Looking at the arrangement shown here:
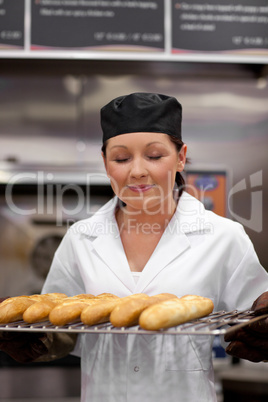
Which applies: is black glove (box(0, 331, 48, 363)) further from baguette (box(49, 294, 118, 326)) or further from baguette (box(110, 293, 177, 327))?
baguette (box(110, 293, 177, 327))

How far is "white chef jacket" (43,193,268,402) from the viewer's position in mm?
1373

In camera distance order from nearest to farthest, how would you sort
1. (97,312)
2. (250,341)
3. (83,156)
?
(97,312), (250,341), (83,156)

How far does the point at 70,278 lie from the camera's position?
5.15 feet

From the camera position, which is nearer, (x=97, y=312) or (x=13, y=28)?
(x=97, y=312)

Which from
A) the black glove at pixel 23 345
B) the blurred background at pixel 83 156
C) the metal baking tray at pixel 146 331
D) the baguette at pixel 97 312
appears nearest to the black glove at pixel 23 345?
the black glove at pixel 23 345

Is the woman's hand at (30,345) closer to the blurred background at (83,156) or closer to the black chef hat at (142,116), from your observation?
the black chef hat at (142,116)

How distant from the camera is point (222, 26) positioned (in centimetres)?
244

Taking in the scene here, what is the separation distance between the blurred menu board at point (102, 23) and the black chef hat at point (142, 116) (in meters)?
1.09

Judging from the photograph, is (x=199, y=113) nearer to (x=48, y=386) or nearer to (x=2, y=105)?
(x=2, y=105)

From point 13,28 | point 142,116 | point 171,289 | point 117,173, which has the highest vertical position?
point 13,28

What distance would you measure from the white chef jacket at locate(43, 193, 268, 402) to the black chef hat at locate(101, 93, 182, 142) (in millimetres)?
298

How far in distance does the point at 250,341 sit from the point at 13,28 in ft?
6.03

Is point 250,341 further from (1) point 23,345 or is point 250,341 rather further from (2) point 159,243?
(1) point 23,345

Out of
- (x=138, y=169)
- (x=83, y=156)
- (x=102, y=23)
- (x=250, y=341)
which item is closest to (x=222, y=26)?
(x=102, y=23)
